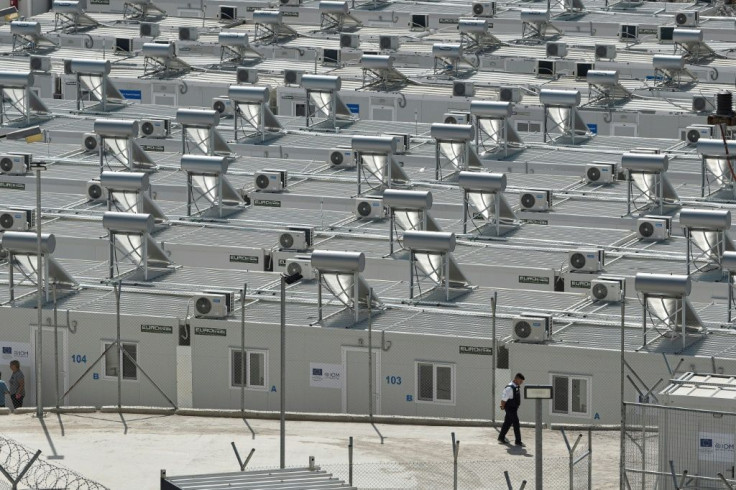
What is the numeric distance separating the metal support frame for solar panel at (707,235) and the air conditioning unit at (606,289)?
87.1 inches

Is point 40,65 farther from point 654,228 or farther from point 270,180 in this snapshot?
point 654,228

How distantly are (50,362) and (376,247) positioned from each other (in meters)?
10.2

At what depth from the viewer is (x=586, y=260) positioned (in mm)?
54906

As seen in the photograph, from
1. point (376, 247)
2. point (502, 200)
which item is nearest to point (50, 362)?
point (376, 247)

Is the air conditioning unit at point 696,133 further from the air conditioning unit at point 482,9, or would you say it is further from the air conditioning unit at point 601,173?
the air conditioning unit at point 482,9

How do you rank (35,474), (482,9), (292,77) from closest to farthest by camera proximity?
(35,474)
(292,77)
(482,9)

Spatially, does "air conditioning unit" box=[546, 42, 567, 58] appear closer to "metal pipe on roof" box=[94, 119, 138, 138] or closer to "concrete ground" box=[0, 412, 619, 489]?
"metal pipe on roof" box=[94, 119, 138, 138]

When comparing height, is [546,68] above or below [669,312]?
above

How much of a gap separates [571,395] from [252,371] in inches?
302

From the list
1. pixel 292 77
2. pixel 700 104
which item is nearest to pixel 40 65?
pixel 292 77

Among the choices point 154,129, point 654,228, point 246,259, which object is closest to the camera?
point 246,259

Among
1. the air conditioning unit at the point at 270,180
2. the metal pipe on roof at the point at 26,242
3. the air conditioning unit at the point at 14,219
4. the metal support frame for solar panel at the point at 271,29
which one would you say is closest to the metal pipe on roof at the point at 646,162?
the air conditioning unit at the point at 270,180

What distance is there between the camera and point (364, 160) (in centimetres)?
6406

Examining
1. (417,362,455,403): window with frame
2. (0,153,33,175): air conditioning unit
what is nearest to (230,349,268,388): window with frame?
(417,362,455,403): window with frame
